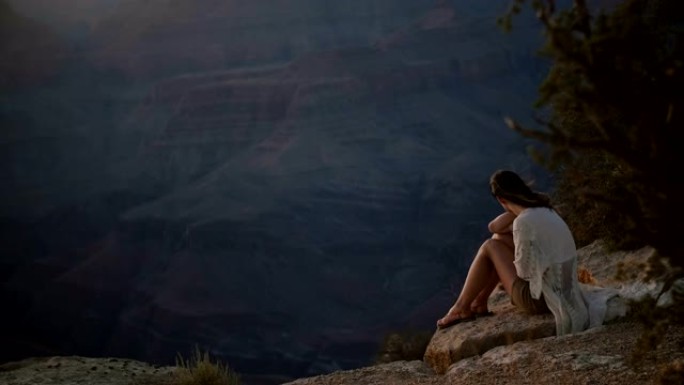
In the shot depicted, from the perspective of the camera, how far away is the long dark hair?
478 centimetres

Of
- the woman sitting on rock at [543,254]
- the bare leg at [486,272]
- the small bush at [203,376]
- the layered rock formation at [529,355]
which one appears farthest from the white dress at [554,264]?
the small bush at [203,376]

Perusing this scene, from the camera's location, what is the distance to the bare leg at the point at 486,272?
515cm

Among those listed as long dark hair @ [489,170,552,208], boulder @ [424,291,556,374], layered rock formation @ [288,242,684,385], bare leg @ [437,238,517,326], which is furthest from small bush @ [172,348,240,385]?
long dark hair @ [489,170,552,208]

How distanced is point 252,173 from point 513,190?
45.9m

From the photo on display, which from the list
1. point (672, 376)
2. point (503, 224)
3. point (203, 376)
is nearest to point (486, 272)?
point (503, 224)

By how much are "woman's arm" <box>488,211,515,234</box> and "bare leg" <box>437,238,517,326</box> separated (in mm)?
78

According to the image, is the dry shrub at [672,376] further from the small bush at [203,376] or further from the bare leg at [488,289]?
the small bush at [203,376]

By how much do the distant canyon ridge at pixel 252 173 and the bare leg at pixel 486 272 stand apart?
28180 millimetres

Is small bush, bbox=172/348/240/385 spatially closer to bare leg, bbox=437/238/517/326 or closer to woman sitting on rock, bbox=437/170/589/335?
bare leg, bbox=437/238/517/326

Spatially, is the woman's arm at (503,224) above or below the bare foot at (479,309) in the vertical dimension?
above

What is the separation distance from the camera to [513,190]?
15.7 ft

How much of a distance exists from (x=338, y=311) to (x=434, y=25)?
1246 inches

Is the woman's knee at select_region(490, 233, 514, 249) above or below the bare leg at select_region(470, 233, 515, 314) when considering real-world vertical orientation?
above

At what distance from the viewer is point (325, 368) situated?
109 feet
